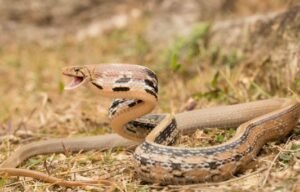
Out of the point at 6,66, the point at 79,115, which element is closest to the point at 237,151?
the point at 79,115

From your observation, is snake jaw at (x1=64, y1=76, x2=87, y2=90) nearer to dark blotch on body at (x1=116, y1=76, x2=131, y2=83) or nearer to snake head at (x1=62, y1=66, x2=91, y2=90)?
snake head at (x1=62, y1=66, x2=91, y2=90)

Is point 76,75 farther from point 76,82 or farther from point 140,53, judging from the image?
point 140,53

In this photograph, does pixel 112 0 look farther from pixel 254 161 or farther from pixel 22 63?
pixel 254 161

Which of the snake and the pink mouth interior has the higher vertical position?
the pink mouth interior

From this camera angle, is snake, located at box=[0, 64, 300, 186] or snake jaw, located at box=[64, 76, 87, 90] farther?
snake jaw, located at box=[64, 76, 87, 90]

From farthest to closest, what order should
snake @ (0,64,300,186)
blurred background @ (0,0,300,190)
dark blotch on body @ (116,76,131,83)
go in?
blurred background @ (0,0,300,190) < dark blotch on body @ (116,76,131,83) < snake @ (0,64,300,186)

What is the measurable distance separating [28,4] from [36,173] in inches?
299

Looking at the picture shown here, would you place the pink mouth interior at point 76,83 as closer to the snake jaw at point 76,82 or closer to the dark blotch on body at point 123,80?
the snake jaw at point 76,82

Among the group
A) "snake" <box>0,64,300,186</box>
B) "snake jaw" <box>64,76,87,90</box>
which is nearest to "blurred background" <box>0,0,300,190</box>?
"snake jaw" <box>64,76,87,90</box>

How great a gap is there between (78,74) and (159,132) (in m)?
0.72

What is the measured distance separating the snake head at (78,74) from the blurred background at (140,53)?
0.08 metres

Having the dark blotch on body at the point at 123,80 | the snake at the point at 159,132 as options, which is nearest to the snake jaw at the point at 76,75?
the snake at the point at 159,132

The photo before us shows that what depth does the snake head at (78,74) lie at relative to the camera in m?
4.55

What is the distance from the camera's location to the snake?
13.8 feet
